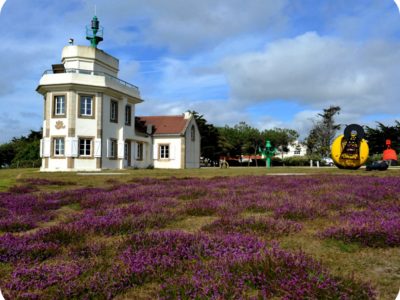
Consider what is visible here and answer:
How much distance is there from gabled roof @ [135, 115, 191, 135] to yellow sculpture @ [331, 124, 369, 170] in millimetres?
18481

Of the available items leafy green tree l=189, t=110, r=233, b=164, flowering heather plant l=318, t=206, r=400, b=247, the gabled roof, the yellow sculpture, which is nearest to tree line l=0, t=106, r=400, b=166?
leafy green tree l=189, t=110, r=233, b=164

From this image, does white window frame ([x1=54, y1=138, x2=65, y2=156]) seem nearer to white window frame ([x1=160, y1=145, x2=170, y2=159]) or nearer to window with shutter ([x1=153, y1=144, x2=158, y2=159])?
window with shutter ([x1=153, y1=144, x2=158, y2=159])

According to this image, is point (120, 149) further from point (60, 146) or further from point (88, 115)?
point (60, 146)

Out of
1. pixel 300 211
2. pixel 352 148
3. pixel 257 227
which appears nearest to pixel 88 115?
pixel 352 148

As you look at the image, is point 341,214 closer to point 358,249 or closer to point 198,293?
point 358,249

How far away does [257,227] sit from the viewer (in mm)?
4891

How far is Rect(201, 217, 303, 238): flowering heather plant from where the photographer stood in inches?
185

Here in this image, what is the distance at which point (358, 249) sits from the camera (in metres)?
4.05

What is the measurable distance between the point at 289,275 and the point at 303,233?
79.3 inches

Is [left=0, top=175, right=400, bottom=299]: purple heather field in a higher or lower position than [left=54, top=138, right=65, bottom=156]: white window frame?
lower

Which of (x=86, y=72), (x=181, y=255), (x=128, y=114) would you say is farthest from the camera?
(x=128, y=114)

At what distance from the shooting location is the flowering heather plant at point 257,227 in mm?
4703

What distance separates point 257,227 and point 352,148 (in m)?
23.2

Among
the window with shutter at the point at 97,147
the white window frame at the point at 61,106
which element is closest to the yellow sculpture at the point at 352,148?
the window with shutter at the point at 97,147
